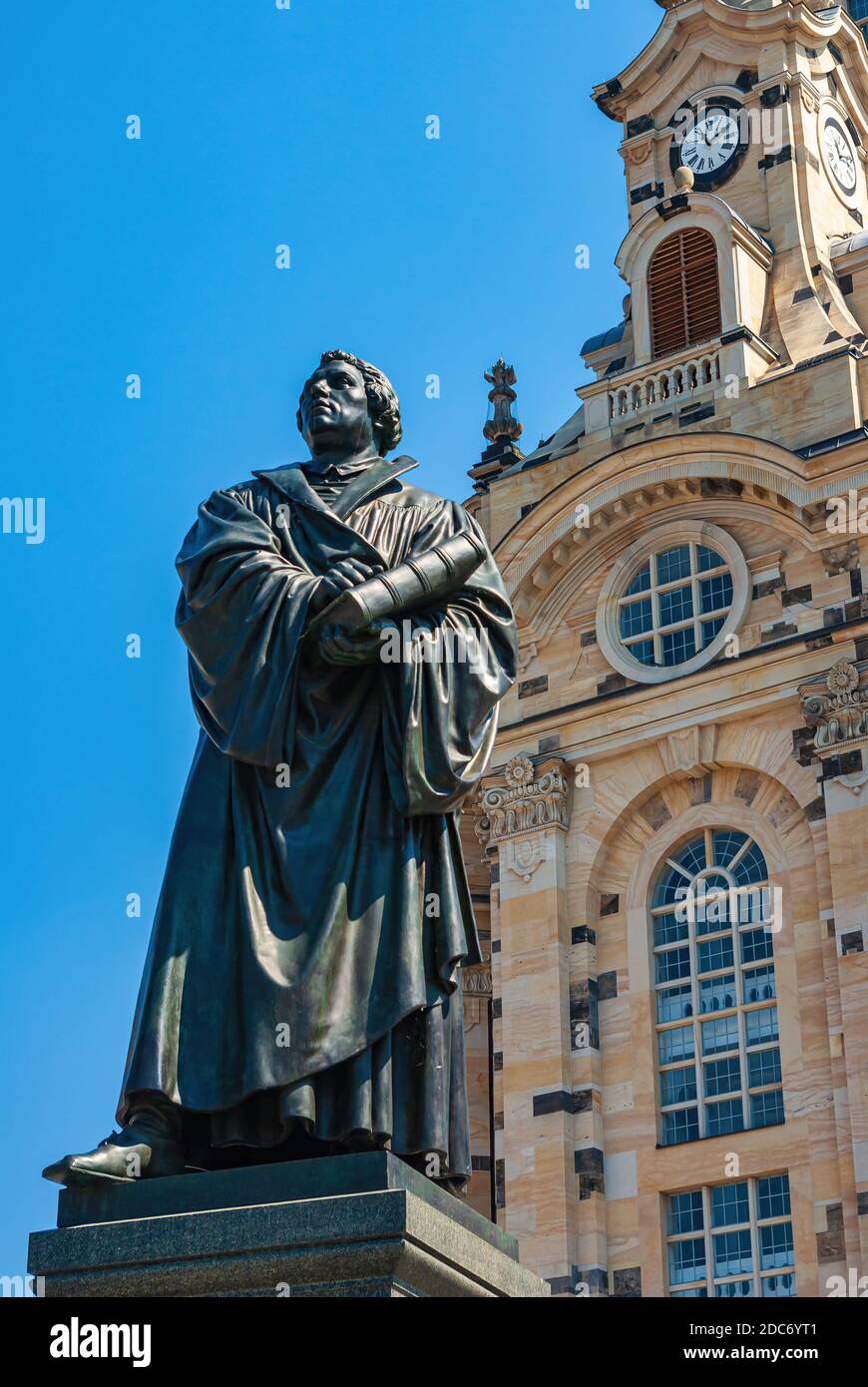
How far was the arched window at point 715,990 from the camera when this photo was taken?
24.9 meters

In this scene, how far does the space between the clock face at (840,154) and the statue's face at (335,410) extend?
1038 inches

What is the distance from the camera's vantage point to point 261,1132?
560 centimetres

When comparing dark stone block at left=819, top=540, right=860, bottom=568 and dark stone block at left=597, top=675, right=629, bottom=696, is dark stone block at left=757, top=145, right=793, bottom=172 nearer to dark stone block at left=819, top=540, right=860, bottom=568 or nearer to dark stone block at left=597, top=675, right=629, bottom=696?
dark stone block at left=819, top=540, right=860, bottom=568

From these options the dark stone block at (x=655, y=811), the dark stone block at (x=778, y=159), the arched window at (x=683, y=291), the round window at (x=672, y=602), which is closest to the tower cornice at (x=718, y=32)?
the dark stone block at (x=778, y=159)

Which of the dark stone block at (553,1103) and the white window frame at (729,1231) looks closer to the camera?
the white window frame at (729,1231)

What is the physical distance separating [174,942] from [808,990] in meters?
19.7

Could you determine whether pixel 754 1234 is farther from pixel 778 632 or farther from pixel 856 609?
pixel 856 609

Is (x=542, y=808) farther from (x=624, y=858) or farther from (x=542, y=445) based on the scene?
(x=542, y=445)

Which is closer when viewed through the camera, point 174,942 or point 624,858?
point 174,942

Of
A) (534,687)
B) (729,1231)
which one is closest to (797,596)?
(534,687)

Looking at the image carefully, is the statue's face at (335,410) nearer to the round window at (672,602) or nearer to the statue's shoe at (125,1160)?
the statue's shoe at (125,1160)

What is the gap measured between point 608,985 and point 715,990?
1.54 meters

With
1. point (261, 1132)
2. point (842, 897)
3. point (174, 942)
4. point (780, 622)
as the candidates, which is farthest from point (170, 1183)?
point (780, 622)

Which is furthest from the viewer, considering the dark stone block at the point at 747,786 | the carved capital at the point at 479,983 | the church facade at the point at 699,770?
the carved capital at the point at 479,983
